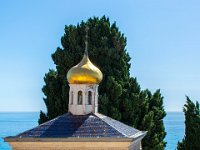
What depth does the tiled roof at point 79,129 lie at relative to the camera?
55.5 ft

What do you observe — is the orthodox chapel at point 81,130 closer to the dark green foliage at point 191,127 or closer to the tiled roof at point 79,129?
the tiled roof at point 79,129

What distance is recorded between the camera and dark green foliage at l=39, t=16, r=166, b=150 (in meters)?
27.3

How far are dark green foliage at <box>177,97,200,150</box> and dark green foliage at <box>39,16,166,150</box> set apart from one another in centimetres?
159

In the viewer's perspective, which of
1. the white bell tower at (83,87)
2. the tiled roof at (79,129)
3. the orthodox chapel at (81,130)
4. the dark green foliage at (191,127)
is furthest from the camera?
the dark green foliage at (191,127)

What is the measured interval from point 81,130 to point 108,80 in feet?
32.9

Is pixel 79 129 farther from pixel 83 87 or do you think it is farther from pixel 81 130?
pixel 83 87

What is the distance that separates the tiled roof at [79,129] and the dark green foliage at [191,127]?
30.3 ft

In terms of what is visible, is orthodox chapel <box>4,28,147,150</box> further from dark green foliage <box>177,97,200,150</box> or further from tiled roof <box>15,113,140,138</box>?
dark green foliage <box>177,97,200,150</box>

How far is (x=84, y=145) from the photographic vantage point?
16.7m

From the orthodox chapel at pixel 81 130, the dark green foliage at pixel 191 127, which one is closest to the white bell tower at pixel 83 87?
the orthodox chapel at pixel 81 130

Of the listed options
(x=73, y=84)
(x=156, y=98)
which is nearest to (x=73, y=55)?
(x=156, y=98)

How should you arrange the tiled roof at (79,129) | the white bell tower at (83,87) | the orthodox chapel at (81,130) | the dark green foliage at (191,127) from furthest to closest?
the dark green foliage at (191,127) → the white bell tower at (83,87) → the tiled roof at (79,129) → the orthodox chapel at (81,130)

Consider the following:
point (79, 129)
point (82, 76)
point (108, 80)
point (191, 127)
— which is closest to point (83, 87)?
point (82, 76)

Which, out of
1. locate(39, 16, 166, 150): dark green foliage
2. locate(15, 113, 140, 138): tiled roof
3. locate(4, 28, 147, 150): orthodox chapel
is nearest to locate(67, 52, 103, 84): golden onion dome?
locate(4, 28, 147, 150): orthodox chapel
